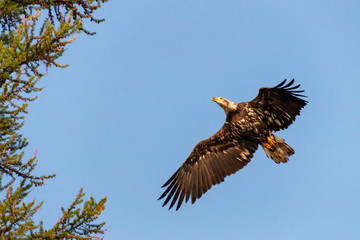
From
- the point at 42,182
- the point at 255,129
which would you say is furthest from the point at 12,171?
the point at 255,129

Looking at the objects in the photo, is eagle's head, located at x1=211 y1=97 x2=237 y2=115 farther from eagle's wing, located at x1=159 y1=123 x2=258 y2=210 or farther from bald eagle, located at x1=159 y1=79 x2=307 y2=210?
eagle's wing, located at x1=159 y1=123 x2=258 y2=210

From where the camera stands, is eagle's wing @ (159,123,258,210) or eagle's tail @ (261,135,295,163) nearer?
eagle's tail @ (261,135,295,163)

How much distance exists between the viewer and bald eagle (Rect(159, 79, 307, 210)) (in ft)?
38.4

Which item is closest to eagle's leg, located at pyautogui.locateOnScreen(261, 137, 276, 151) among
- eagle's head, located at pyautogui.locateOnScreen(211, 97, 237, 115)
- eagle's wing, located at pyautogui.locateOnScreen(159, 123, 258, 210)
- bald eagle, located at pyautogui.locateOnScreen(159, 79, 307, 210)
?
bald eagle, located at pyautogui.locateOnScreen(159, 79, 307, 210)

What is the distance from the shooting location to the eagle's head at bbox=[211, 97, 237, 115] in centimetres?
1227

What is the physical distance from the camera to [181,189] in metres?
12.8

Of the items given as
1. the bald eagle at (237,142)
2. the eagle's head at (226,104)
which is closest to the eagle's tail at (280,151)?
the bald eagle at (237,142)

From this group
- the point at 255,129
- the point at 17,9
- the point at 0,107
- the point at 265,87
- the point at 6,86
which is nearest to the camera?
the point at 6,86

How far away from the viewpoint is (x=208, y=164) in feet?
43.2

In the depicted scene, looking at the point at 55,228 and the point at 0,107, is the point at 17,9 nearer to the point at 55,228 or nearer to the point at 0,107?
the point at 0,107

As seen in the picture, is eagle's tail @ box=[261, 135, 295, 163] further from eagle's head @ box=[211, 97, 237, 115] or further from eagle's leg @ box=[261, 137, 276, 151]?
eagle's head @ box=[211, 97, 237, 115]

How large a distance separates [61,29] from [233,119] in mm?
6089

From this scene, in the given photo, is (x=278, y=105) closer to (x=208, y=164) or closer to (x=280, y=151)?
(x=280, y=151)

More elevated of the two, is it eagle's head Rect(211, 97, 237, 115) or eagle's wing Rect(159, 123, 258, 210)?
eagle's head Rect(211, 97, 237, 115)
